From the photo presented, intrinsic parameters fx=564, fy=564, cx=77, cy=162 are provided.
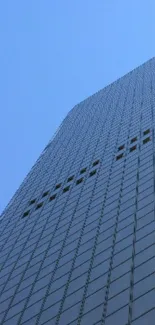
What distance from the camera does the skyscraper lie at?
2003 cm

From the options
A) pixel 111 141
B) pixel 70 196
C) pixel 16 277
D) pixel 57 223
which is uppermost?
pixel 111 141

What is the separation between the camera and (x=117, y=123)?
52000 millimetres

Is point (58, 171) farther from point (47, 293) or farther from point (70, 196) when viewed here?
point (47, 293)

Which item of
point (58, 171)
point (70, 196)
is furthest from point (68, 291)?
point (58, 171)

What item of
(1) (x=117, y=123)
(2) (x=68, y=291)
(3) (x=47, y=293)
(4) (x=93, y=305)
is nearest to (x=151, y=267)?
(4) (x=93, y=305)

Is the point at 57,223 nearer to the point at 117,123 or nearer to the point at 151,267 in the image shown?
the point at 151,267

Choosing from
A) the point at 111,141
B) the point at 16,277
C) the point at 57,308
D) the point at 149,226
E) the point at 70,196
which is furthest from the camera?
the point at 111,141

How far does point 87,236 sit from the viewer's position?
27.1 m

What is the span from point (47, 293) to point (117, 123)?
1187 inches

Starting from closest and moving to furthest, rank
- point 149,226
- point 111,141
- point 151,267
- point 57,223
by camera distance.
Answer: point 151,267
point 149,226
point 57,223
point 111,141

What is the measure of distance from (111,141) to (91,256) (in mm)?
21866

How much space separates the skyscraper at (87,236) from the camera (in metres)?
20.0

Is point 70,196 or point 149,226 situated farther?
point 70,196

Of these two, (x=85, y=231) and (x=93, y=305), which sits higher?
(x=85, y=231)
